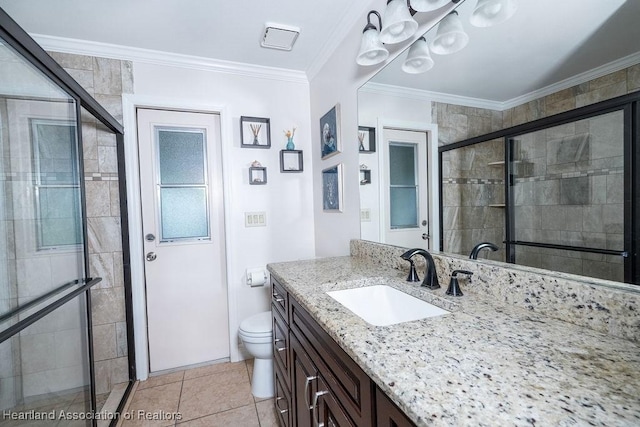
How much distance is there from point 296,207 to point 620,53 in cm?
206

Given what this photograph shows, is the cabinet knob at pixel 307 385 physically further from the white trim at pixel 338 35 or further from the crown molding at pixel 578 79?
the white trim at pixel 338 35

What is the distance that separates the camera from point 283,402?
4.69 feet

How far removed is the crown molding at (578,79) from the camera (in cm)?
65

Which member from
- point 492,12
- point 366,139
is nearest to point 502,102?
point 492,12

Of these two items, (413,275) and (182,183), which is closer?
(413,275)

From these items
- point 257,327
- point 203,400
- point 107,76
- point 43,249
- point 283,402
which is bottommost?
point 203,400

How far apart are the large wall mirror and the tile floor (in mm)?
1409

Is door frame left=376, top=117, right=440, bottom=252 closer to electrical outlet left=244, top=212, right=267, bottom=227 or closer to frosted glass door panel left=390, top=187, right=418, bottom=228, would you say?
frosted glass door panel left=390, top=187, right=418, bottom=228

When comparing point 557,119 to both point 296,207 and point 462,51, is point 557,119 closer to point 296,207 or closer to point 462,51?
point 462,51

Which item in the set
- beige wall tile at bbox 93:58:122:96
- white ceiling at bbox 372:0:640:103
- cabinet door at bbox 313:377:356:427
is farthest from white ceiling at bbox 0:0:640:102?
cabinet door at bbox 313:377:356:427

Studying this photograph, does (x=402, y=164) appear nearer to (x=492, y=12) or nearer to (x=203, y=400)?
(x=492, y=12)

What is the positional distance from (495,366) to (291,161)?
2.11 metres

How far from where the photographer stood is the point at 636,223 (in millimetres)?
652

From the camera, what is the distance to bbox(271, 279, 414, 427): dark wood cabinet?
65 cm
